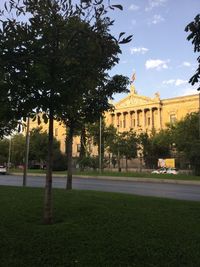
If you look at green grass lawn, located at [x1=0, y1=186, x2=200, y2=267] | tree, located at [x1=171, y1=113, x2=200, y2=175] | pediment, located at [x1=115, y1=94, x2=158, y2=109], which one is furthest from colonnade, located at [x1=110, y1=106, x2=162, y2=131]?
green grass lawn, located at [x1=0, y1=186, x2=200, y2=267]

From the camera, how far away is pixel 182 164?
60625 millimetres

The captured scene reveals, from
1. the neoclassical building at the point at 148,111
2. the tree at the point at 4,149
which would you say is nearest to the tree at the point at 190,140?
the neoclassical building at the point at 148,111

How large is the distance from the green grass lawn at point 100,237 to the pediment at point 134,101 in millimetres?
80750

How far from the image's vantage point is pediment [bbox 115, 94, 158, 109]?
89.5 m

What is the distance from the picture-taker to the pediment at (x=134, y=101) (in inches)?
3524

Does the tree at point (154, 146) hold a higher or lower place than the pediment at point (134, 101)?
lower

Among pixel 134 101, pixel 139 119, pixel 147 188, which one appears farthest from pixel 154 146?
pixel 147 188

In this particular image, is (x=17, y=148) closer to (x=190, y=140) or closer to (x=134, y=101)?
(x=134, y=101)

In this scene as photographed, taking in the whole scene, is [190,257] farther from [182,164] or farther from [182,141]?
[182,164]

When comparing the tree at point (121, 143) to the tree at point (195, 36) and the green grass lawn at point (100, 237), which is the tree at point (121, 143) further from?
the tree at point (195, 36)

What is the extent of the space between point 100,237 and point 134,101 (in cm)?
8741

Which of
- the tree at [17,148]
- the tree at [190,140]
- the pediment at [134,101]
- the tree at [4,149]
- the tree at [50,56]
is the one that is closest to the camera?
the tree at [50,56]

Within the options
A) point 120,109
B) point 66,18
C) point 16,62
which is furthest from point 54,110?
point 120,109

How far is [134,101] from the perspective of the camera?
304 ft
